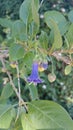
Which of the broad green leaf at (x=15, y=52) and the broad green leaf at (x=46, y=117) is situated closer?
the broad green leaf at (x=46, y=117)

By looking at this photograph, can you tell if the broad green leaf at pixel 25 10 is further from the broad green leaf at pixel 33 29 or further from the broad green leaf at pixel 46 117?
the broad green leaf at pixel 46 117

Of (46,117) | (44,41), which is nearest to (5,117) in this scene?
(46,117)

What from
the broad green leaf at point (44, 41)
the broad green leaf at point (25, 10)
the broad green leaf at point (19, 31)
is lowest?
the broad green leaf at point (44, 41)

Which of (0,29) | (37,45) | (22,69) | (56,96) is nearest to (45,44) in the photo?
(37,45)

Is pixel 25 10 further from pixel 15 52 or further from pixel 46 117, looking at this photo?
pixel 46 117

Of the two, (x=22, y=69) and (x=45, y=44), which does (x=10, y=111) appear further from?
(x=22, y=69)

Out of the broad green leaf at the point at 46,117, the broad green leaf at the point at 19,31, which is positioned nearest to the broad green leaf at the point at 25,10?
the broad green leaf at the point at 19,31
